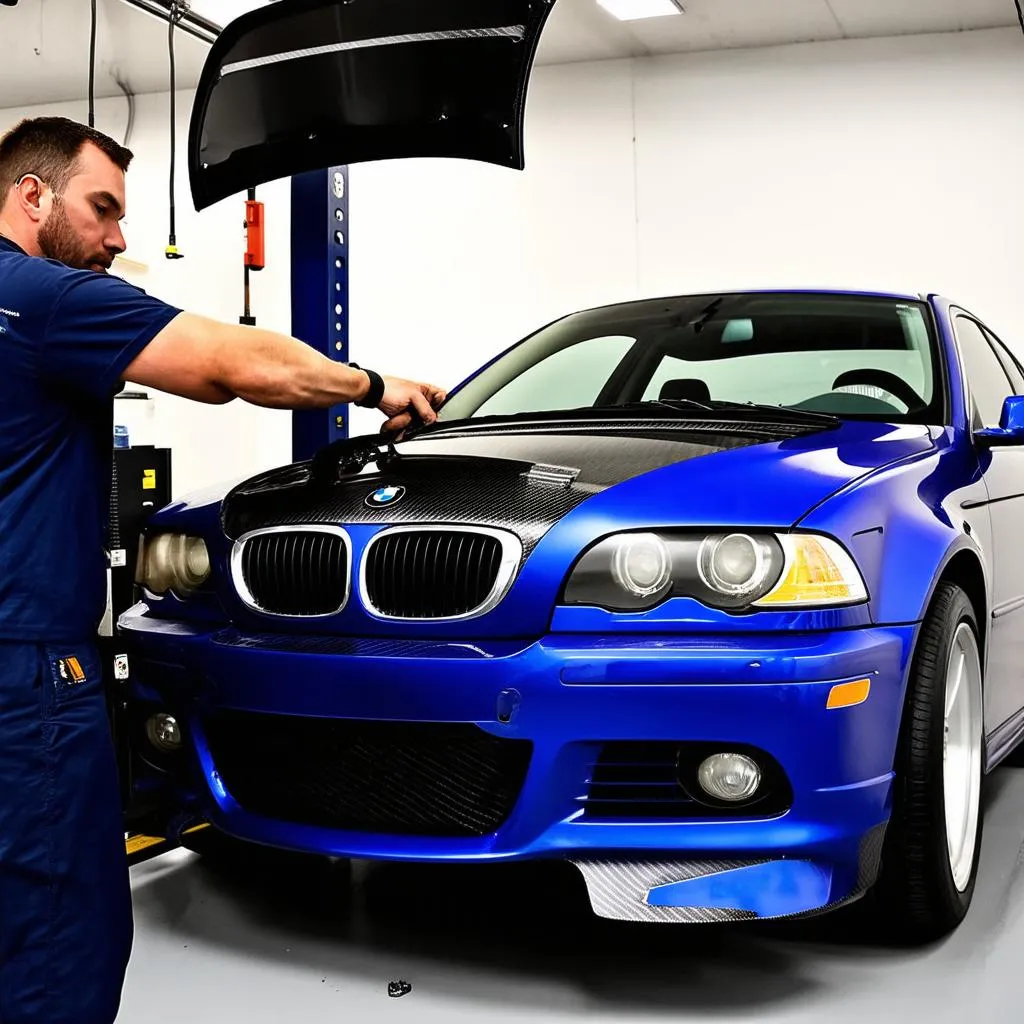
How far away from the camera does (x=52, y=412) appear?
1792 mm

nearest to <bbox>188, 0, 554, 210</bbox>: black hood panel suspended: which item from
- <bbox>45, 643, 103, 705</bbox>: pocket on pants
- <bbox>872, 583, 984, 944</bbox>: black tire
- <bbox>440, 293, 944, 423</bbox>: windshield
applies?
<bbox>440, 293, 944, 423</bbox>: windshield

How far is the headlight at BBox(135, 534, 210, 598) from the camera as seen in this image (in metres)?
2.59

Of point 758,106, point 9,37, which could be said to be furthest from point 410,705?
point 9,37

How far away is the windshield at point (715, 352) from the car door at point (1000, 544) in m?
0.16

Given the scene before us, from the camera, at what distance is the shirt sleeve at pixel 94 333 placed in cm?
173

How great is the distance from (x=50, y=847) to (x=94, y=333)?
70 cm

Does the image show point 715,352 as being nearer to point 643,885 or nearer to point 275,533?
point 275,533

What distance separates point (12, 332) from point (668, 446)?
46.8 inches

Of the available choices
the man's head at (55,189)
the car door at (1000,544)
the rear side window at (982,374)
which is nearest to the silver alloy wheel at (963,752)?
the car door at (1000,544)

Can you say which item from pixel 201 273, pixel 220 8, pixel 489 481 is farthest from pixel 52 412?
pixel 201 273

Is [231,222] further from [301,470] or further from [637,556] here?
[637,556]

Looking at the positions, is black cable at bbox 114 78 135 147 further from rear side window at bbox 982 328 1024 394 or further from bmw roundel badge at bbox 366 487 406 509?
bmw roundel badge at bbox 366 487 406 509

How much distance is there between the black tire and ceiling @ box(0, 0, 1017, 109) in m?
5.98

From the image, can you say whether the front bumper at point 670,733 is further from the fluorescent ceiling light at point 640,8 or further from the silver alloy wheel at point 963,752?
the fluorescent ceiling light at point 640,8
